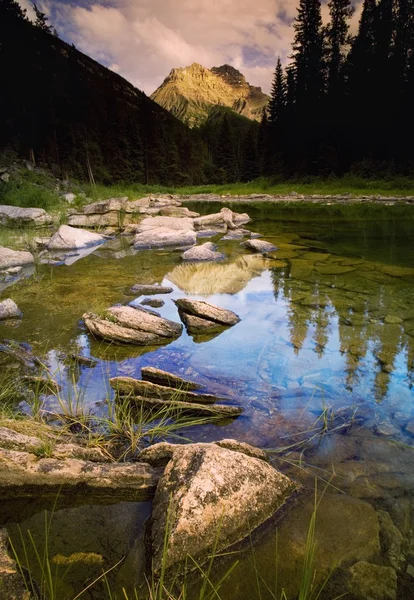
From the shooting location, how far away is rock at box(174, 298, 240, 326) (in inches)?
185

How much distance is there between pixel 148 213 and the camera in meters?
17.0

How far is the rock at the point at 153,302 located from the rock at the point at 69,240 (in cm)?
585

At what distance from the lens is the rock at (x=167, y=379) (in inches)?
126

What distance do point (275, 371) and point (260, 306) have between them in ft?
6.62

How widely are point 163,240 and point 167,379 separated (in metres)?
7.93

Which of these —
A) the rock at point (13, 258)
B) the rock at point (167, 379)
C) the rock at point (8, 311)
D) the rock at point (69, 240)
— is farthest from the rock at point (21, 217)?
the rock at point (167, 379)

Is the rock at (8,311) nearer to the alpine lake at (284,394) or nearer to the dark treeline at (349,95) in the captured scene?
the alpine lake at (284,394)

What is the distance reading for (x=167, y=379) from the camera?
3.21m

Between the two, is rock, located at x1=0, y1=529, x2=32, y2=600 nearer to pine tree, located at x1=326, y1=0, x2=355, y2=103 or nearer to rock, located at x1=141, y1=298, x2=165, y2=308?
rock, located at x1=141, y1=298, x2=165, y2=308

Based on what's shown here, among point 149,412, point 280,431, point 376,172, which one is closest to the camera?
point 280,431

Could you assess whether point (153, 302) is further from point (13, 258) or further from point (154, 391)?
point (13, 258)

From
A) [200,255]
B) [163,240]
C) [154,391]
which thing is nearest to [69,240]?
[163,240]

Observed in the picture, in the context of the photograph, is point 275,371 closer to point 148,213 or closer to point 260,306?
point 260,306

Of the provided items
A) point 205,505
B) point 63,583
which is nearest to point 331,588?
point 205,505
